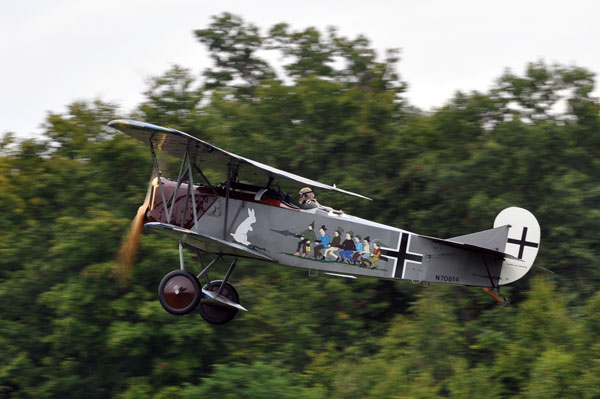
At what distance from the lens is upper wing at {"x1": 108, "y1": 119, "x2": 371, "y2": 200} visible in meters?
11.2

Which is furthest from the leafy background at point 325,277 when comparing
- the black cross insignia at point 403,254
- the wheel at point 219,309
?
the black cross insignia at point 403,254

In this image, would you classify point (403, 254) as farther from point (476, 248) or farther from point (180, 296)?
point (180, 296)

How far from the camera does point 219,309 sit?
13695mm

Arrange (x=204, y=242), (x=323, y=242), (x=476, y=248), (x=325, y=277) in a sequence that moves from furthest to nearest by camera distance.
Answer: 1. (x=325, y=277)
2. (x=323, y=242)
3. (x=476, y=248)
4. (x=204, y=242)

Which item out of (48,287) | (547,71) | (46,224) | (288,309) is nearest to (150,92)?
(46,224)

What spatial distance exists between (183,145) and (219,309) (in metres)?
3.02

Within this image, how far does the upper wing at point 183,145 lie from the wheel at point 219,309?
2071 millimetres

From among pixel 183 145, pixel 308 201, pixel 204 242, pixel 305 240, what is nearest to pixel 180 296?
pixel 204 242

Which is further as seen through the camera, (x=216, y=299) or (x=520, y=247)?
(x=216, y=299)

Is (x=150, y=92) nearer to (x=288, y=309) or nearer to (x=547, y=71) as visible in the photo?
(x=288, y=309)

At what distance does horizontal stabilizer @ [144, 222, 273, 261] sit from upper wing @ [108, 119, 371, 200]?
3.75 feet

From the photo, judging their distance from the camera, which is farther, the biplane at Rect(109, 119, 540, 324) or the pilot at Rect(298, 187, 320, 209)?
the pilot at Rect(298, 187, 320, 209)

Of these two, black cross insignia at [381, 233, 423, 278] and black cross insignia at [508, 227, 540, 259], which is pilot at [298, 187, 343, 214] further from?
black cross insignia at [508, 227, 540, 259]

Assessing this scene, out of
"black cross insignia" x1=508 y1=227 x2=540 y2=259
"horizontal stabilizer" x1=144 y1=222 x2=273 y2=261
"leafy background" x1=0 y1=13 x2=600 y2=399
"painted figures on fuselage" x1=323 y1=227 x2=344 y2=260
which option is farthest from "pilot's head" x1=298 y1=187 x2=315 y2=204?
"leafy background" x1=0 y1=13 x2=600 y2=399
